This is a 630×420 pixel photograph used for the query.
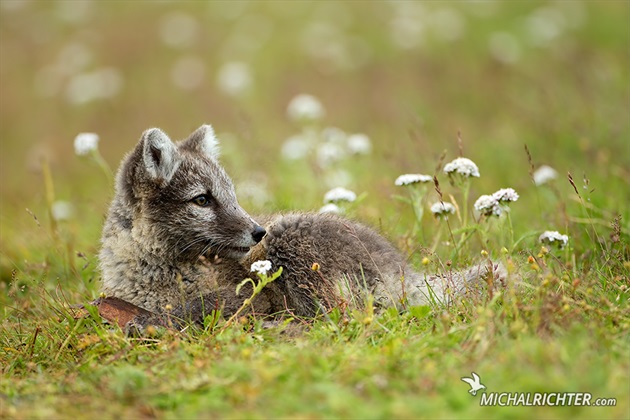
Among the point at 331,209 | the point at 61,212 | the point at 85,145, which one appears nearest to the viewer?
the point at 331,209

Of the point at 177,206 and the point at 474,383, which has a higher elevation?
the point at 177,206

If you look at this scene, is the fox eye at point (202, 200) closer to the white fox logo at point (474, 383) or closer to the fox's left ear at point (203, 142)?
the fox's left ear at point (203, 142)

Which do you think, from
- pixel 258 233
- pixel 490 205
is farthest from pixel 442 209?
pixel 258 233

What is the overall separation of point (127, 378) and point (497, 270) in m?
2.54

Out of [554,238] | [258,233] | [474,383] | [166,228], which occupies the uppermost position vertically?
[166,228]

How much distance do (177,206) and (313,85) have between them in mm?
10425

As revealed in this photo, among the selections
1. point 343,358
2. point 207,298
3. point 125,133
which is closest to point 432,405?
point 343,358

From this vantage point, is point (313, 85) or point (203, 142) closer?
point (203, 142)

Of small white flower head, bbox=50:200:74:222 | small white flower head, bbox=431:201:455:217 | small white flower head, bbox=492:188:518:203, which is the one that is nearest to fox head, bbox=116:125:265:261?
small white flower head, bbox=431:201:455:217

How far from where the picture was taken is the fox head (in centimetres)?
507

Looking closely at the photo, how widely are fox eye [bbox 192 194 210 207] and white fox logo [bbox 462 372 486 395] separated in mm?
Result: 2450

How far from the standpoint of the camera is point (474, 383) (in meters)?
3.44

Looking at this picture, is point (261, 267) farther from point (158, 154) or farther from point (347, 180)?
point (347, 180)

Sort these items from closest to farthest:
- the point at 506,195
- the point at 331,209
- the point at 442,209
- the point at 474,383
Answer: the point at 474,383 → the point at 506,195 → the point at 442,209 → the point at 331,209
